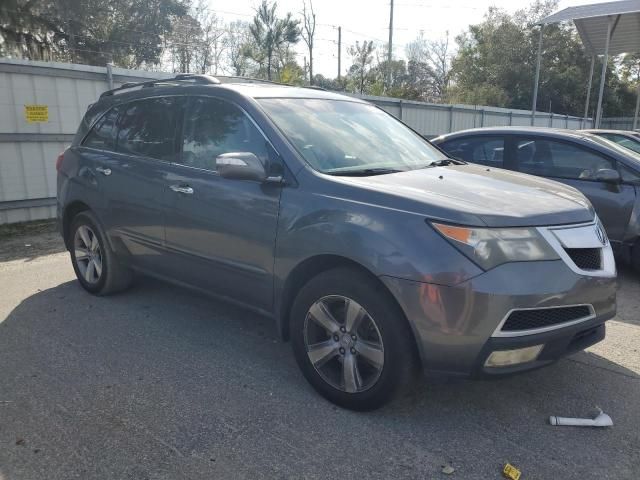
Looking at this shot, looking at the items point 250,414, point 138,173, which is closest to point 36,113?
point 138,173

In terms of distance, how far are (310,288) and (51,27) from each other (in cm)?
2582

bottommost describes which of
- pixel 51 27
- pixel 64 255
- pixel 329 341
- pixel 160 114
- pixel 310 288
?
pixel 64 255

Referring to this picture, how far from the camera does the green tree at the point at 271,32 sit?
36.7 meters

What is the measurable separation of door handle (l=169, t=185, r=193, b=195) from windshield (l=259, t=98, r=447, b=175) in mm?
798

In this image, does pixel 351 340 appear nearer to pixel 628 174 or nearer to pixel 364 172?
pixel 364 172

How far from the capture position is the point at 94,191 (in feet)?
15.7

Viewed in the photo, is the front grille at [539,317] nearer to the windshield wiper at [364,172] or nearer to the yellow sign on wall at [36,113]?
the windshield wiper at [364,172]

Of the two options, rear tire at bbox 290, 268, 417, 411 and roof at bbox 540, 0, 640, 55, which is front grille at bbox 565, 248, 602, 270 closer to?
rear tire at bbox 290, 268, 417, 411

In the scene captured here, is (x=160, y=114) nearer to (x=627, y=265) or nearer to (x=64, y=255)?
(x=64, y=255)

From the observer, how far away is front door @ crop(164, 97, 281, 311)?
344 centimetres

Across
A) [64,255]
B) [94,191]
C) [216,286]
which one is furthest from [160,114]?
[64,255]

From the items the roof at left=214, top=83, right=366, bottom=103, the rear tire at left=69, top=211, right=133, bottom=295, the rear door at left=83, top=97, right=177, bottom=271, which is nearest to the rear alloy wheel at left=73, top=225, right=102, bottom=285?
the rear tire at left=69, top=211, right=133, bottom=295

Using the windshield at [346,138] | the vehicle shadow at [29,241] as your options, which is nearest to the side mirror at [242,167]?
the windshield at [346,138]

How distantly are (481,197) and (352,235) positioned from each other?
741 millimetres
